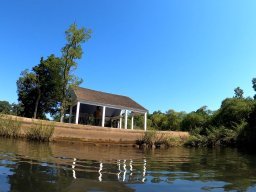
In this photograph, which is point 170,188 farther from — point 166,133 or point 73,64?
point 73,64

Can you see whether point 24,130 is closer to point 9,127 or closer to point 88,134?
point 9,127

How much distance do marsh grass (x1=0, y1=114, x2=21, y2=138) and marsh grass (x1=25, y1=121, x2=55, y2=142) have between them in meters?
0.58

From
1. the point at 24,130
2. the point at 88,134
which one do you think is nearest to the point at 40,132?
the point at 24,130

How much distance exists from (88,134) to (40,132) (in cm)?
374

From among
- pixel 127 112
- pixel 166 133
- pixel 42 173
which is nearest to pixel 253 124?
pixel 166 133

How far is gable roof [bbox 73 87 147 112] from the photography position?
32.9 meters

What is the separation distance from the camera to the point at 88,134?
19266 millimetres

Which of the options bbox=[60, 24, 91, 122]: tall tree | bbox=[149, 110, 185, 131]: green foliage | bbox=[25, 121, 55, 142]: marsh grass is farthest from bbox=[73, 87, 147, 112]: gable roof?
bbox=[149, 110, 185, 131]: green foliage

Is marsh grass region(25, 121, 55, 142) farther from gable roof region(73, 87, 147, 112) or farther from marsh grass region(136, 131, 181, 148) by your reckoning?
gable roof region(73, 87, 147, 112)

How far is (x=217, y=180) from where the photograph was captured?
5777 millimetres

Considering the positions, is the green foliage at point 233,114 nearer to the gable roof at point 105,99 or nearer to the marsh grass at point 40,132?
the gable roof at point 105,99

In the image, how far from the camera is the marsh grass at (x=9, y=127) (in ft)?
52.6

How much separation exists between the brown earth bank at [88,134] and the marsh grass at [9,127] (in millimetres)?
399

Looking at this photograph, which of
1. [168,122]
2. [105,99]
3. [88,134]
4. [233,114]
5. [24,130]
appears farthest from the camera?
[168,122]
